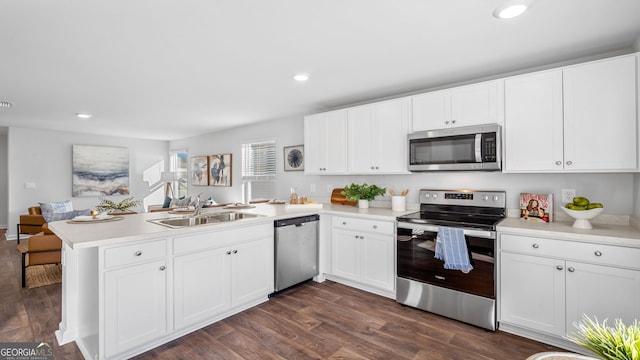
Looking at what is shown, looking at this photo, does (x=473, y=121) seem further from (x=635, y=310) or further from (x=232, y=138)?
(x=232, y=138)

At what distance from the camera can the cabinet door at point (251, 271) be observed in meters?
2.71

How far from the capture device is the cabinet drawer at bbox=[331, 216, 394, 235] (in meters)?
3.04

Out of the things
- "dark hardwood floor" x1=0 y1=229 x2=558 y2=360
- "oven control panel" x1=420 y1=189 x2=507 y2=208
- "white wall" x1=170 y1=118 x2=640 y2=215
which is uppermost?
"white wall" x1=170 y1=118 x2=640 y2=215

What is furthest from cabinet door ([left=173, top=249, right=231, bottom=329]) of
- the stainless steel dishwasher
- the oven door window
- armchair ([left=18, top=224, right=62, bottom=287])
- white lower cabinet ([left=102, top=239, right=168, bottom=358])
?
armchair ([left=18, top=224, right=62, bottom=287])

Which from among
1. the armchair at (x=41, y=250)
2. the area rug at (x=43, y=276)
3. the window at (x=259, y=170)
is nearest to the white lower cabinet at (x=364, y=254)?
the window at (x=259, y=170)

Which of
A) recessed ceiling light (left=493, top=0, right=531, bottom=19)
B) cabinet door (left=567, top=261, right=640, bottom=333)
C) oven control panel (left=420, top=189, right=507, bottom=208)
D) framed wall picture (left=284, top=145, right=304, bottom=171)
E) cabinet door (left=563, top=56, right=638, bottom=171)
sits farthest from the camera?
framed wall picture (left=284, top=145, right=304, bottom=171)

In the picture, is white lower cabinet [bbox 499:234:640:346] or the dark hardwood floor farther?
the dark hardwood floor

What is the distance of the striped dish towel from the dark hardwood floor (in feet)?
1.73

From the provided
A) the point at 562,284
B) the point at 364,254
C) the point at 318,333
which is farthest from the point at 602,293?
A: the point at 318,333

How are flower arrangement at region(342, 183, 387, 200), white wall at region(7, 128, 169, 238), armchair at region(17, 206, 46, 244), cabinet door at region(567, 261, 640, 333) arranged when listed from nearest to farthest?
cabinet door at region(567, 261, 640, 333), flower arrangement at region(342, 183, 387, 200), armchair at region(17, 206, 46, 244), white wall at region(7, 128, 169, 238)

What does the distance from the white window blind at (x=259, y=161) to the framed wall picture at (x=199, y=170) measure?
1.41 meters

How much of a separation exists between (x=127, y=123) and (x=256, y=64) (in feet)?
13.6

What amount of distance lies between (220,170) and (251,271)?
158 inches

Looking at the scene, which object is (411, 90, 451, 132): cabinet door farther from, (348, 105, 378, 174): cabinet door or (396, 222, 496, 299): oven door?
(396, 222, 496, 299): oven door
